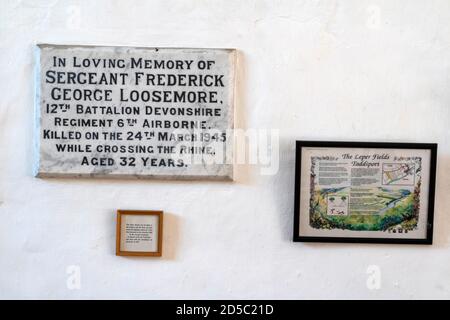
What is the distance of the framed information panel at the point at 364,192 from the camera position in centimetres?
101

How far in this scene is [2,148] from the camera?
1.02 meters

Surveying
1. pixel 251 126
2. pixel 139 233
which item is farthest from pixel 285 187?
pixel 139 233

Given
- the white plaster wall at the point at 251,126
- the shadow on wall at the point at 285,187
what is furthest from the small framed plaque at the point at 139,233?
the shadow on wall at the point at 285,187

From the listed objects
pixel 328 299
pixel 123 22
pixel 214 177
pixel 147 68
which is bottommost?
pixel 328 299

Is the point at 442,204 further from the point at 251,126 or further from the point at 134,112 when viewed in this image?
the point at 134,112

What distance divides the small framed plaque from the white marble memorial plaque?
0.10 meters

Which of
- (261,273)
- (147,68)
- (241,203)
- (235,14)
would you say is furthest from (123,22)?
(261,273)

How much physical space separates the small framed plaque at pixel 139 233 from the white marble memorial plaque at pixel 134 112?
99mm

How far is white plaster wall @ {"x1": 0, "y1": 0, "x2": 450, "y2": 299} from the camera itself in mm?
1015

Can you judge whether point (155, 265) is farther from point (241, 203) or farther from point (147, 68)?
point (147, 68)

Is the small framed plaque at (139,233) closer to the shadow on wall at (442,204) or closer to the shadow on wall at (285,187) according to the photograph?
the shadow on wall at (285,187)

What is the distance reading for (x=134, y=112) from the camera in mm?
1008

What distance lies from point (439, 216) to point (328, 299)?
334mm

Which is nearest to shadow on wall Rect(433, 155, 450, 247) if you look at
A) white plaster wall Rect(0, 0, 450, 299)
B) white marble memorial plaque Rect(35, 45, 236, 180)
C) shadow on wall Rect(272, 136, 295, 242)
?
white plaster wall Rect(0, 0, 450, 299)
